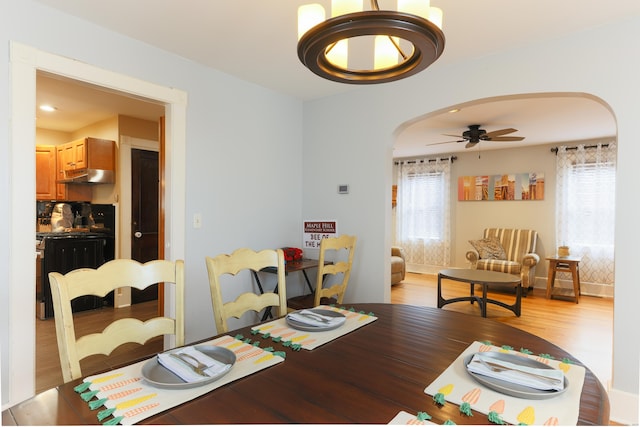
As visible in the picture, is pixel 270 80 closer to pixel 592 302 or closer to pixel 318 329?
pixel 318 329

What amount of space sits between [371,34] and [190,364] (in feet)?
3.86

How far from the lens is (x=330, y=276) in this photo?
3418 mm

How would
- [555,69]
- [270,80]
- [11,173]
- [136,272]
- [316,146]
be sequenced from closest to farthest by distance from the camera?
[136,272]
[11,173]
[555,69]
[270,80]
[316,146]

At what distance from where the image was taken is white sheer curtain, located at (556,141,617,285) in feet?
17.1

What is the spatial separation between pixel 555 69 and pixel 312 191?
226cm

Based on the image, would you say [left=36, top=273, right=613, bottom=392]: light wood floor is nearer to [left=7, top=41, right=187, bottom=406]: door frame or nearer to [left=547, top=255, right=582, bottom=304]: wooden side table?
[left=547, top=255, right=582, bottom=304]: wooden side table

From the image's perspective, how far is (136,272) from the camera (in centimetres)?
132

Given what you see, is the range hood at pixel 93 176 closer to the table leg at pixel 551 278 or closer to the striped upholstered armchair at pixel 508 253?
the striped upholstered armchair at pixel 508 253

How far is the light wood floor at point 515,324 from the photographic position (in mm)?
2758

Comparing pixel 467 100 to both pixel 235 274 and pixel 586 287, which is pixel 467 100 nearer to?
pixel 235 274

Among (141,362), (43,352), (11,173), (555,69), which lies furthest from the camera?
(43,352)

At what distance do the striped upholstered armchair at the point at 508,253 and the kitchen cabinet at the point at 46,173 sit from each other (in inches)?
252

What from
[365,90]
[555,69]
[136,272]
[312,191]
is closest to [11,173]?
[136,272]

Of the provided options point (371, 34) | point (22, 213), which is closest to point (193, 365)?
point (371, 34)
